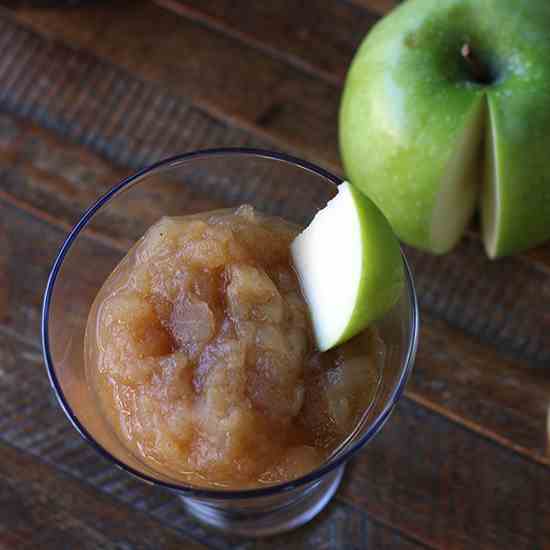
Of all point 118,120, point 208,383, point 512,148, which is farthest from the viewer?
point 118,120

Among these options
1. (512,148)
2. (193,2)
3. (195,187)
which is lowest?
(195,187)

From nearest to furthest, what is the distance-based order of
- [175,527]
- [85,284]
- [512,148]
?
Answer: 1. [85,284]
2. [512,148]
3. [175,527]

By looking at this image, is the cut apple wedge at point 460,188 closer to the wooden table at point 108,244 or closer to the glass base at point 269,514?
the wooden table at point 108,244

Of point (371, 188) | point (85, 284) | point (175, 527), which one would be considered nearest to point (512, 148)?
point (371, 188)

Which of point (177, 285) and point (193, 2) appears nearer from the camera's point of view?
point (177, 285)

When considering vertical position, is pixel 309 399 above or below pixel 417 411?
above

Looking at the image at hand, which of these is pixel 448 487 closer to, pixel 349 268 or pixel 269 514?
pixel 269 514

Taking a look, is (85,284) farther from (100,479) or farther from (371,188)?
→ (371,188)

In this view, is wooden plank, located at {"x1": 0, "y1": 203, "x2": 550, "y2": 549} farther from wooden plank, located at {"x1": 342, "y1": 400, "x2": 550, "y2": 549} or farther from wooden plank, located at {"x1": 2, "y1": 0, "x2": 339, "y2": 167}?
wooden plank, located at {"x1": 2, "y1": 0, "x2": 339, "y2": 167}
